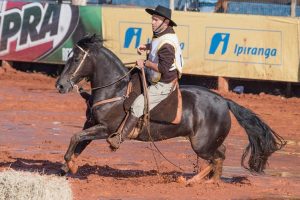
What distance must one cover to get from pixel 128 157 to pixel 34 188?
6.18 metres

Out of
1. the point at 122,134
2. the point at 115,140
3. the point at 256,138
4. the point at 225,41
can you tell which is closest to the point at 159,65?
the point at 122,134

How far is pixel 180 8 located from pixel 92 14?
2480 millimetres

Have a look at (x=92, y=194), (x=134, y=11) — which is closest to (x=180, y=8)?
(x=134, y=11)

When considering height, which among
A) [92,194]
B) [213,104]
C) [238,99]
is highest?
Result: [213,104]

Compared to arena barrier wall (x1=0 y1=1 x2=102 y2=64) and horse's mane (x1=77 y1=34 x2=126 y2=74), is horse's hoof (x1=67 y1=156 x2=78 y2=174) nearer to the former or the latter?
horse's mane (x1=77 y1=34 x2=126 y2=74)

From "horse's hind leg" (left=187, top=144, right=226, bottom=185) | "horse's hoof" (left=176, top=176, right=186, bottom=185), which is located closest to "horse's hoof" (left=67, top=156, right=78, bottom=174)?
"horse's hoof" (left=176, top=176, right=186, bottom=185)

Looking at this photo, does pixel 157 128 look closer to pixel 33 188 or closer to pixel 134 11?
pixel 33 188

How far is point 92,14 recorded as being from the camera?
24109 mm

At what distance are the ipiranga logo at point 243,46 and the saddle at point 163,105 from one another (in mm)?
10456

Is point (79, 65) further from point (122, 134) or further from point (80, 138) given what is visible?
point (122, 134)

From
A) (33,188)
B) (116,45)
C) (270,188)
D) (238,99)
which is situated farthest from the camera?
(116,45)

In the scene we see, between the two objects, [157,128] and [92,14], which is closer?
[157,128]

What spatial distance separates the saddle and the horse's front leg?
46 cm

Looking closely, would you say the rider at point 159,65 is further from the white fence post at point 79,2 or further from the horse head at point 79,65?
the white fence post at point 79,2
